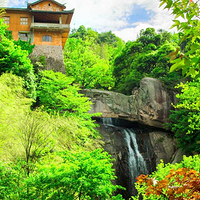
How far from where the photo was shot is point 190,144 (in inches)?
762

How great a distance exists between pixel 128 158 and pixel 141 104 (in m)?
5.40

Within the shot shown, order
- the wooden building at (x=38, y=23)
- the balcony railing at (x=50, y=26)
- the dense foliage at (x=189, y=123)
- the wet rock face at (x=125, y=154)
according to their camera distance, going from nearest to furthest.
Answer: the dense foliage at (x=189, y=123)
the wet rock face at (x=125, y=154)
the balcony railing at (x=50, y=26)
the wooden building at (x=38, y=23)

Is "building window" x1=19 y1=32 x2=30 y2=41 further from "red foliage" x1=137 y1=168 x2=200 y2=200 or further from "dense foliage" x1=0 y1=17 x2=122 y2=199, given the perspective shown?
"red foliage" x1=137 y1=168 x2=200 y2=200

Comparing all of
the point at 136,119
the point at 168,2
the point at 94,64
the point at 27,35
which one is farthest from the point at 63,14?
the point at 168,2

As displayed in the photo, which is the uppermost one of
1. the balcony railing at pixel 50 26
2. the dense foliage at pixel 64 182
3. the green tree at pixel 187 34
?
the balcony railing at pixel 50 26

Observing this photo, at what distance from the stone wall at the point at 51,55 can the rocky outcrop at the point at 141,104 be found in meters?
4.21

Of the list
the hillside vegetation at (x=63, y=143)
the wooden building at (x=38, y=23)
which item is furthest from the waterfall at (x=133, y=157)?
the wooden building at (x=38, y=23)

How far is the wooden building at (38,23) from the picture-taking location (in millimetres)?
26750

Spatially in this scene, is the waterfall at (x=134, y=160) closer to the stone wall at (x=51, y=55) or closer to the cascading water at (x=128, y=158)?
the cascading water at (x=128, y=158)

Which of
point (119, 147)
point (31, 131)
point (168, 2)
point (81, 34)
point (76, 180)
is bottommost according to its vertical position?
point (119, 147)

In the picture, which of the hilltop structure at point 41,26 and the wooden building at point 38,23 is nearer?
the hilltop structure at point 41,26

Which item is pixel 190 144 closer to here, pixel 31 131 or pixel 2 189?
pixel 31 131

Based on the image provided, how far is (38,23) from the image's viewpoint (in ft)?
87.0

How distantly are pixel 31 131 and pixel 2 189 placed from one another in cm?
318
